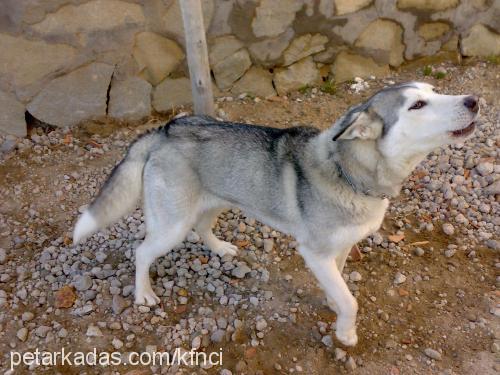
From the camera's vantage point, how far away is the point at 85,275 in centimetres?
358

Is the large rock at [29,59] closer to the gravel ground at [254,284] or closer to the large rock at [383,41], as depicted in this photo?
the gravel ground at [254,284]

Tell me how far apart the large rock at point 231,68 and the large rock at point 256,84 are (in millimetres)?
72

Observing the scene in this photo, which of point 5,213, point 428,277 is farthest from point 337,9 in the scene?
point 5,213

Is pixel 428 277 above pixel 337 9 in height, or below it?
below

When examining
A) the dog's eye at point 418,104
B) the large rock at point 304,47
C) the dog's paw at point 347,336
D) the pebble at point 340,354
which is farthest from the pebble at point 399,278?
the large rock at point 304,47

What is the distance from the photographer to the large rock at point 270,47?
5016mm

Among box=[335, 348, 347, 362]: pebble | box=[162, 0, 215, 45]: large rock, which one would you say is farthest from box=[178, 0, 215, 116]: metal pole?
box=[335, 348, 347, 362]: pebble

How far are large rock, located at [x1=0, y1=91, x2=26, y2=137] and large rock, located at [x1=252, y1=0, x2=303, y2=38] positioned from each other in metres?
2.35

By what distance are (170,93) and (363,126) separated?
9.30 ft

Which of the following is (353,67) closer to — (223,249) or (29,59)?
(223,249)

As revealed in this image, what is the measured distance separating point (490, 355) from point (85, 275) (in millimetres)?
2729

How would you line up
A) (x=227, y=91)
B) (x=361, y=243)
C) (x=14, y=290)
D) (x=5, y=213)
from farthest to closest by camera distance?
(x=227, y=91) → (x=5, y=213) → (x=361, y=243) → (x=14, y=290)

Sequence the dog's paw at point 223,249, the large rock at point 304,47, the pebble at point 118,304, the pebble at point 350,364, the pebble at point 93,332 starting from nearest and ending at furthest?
1. the pebble at point 350,364
2. the pebble at point 93,332
3. the pebble at point 118,304
4. the dog's paw at point 223,249
5. the large rock at point 304,47

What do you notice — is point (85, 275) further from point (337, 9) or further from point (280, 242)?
point (337, 9)
